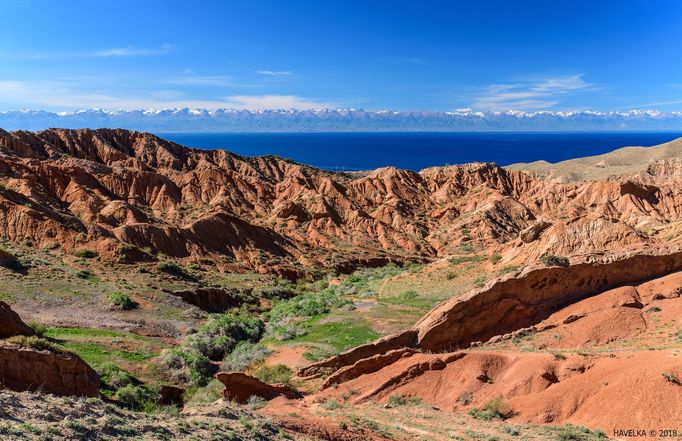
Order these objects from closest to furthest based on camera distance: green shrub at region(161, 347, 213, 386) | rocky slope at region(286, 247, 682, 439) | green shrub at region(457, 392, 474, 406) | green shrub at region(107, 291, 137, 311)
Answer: rocky slope at region(286, 247, 682, 439)
green shrub at region(457, 392, 474, 406)
green shrub at region(161, 347, 213, 386)
green shrub at region(107, 291, 137, 311)

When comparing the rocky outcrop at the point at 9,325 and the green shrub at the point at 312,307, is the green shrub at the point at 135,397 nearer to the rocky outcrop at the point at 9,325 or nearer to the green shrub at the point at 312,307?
the rocky outcrop at the point at 9,325

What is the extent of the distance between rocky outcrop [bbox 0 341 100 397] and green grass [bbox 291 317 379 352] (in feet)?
32.5

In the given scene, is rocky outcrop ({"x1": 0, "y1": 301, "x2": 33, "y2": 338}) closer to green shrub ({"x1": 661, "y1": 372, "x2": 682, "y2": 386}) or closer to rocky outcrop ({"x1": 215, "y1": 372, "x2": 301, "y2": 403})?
rocky outcrop ({"x1": 215, "y1": 372, "x2": 301, "y2": 403})

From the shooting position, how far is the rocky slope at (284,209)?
45031 millimetres

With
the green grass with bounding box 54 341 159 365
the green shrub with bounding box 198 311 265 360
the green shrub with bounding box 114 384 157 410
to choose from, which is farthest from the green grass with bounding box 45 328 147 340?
the green shrub with bounding box 114 384 157 410

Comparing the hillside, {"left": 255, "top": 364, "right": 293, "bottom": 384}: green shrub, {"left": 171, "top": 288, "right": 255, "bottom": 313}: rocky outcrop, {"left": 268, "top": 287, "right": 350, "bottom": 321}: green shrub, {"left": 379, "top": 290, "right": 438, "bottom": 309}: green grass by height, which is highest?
the hillside

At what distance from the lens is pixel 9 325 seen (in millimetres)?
19250

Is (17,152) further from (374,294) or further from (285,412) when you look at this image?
(285,412)

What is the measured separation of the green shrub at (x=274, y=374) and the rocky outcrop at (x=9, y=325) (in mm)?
9155

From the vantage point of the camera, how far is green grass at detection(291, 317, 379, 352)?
23.2 metres

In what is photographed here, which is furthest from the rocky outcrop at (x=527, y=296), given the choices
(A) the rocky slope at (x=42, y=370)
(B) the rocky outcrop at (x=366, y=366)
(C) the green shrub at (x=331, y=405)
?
(A) the rocky slope at (x=42, y=370)

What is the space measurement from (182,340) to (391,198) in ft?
202

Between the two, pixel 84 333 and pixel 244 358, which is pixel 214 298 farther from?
pixel 244 358

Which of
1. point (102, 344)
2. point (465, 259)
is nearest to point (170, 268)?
point (102, 344)
